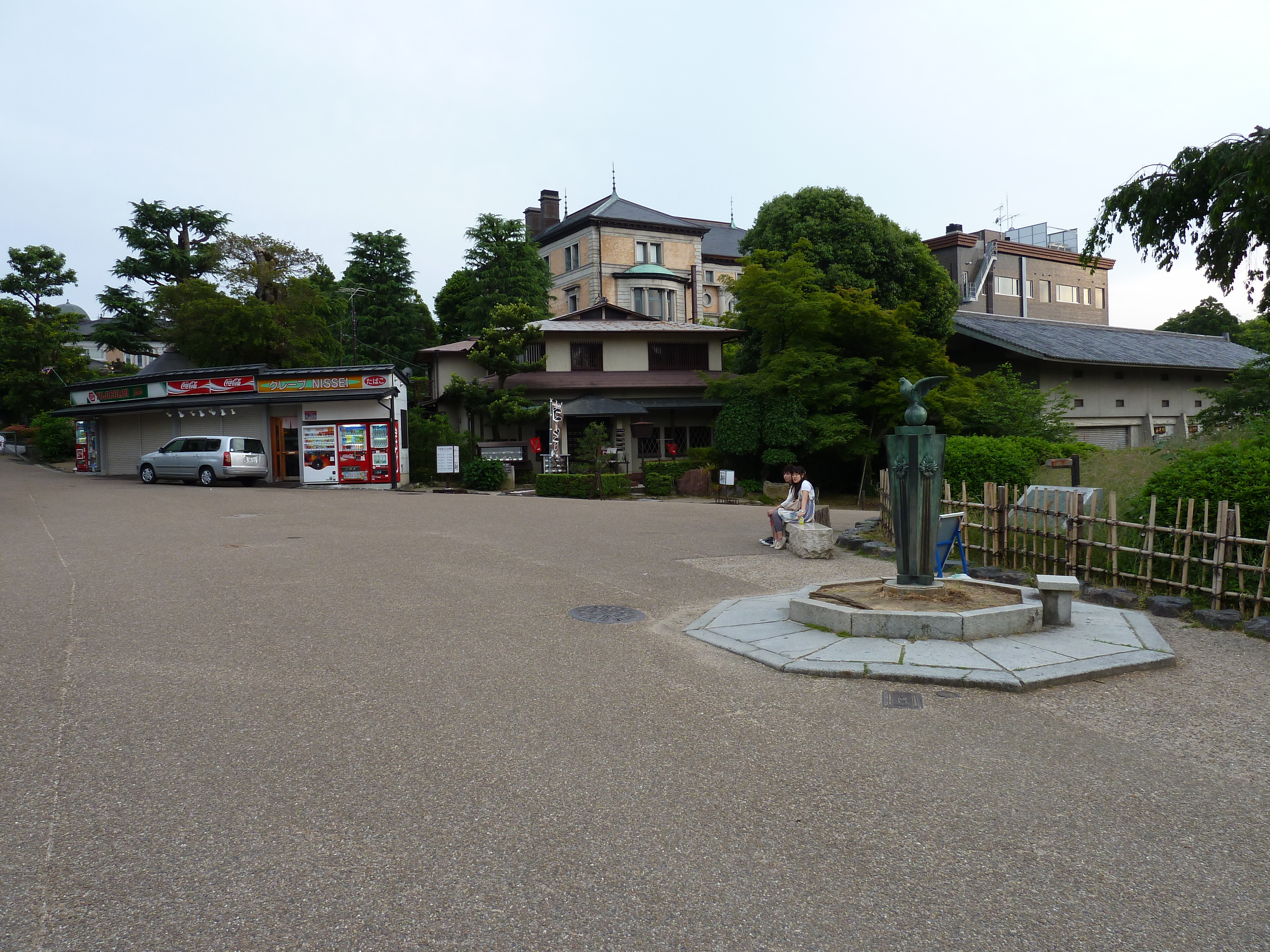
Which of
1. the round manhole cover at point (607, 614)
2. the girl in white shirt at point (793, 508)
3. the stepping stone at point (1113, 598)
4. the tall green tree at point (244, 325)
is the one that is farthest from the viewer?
the tall green tree at point (244, 325)

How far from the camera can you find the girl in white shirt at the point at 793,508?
13.2 m

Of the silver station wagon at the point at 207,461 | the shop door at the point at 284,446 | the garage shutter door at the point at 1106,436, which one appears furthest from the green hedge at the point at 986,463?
the shop door at the point at 284,446

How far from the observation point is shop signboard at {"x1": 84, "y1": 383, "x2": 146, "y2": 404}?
30938 mm

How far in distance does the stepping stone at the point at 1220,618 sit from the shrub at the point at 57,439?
4519cm

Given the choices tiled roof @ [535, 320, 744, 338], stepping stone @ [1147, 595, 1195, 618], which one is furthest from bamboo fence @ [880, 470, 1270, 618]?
tiled roof @ [535, 320, 744, 338]

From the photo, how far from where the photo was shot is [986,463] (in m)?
14.6

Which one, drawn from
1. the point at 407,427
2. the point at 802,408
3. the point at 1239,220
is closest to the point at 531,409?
the point at 407,427

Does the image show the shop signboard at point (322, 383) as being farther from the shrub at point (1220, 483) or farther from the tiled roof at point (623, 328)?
the shrub at point (1220, 483)

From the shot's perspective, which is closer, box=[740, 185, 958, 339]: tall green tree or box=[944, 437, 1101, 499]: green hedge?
box=[944, 437, 1101, 499]: green hedge

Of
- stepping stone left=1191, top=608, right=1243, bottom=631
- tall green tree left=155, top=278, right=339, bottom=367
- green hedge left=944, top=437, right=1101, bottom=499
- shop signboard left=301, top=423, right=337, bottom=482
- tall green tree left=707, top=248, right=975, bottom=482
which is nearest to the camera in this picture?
stepping stone left=1191, top=608, right=1243, bottom=631

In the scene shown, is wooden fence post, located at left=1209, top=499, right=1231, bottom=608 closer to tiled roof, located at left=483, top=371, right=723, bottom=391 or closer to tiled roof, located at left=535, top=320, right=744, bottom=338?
tiled roof, located at left=483, top=371, right=723, bottom=391

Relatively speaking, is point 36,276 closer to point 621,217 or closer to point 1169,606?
point 621,217

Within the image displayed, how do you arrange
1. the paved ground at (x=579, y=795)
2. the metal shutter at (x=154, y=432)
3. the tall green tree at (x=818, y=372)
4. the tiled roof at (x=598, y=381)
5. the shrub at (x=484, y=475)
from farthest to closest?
1. the tiled roof at (x=598, y=381)
2. the metal shutter at (x=154, y=432)
3. the shrub at (x=484, y=475)
4. the tall green tree at (x=818, y=372)
5. the paved ground at (x=579, y=795)

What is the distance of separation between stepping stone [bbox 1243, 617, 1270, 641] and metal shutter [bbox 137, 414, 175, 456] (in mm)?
32606
